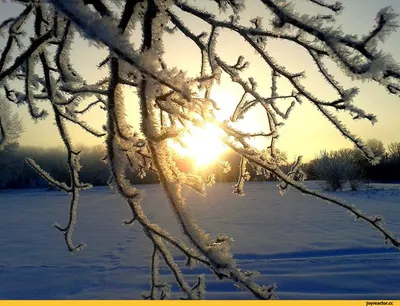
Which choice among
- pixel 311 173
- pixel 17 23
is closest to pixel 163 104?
pixel 17 23

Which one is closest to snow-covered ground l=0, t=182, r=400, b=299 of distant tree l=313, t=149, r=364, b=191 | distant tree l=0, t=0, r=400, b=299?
distant tree l=0, t=0, r=400, b=299

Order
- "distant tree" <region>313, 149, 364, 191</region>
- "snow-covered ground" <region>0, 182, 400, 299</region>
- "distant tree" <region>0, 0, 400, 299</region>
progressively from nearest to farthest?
"distant tree" <region>0, 0, 400, 299</region>
"snow-covered ground" <region>0, 182, 400, 299</region>
"distant tree" <region>313, 149, 364, 191</region>

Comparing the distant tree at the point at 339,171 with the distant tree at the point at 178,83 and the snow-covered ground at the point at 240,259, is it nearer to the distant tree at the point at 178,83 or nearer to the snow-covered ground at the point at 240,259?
the snow-covered ground at the point at 240,259

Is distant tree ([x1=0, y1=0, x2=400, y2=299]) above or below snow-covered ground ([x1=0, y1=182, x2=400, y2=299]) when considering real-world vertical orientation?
above

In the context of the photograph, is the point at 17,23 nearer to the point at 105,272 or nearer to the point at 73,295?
the point at 73,295

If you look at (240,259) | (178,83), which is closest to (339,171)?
(240,259)

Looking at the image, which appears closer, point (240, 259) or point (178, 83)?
point (178, 83)

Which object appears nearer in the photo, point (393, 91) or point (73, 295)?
point (393, 91)

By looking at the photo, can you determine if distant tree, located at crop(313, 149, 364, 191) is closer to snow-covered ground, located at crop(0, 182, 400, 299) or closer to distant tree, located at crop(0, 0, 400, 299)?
snow-covered ground, located at crop(0, 182, 400, 299)

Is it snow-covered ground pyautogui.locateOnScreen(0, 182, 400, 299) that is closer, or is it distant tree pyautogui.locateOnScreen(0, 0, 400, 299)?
distant tree pyautogui.locateOnScreen(0, 0, 400, 299)

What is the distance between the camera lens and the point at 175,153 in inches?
50.8

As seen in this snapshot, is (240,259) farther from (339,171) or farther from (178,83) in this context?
(339,171)

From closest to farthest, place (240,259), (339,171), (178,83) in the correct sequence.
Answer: (178,83)
(240,259)
(339,171)

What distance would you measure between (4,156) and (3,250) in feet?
78.1
